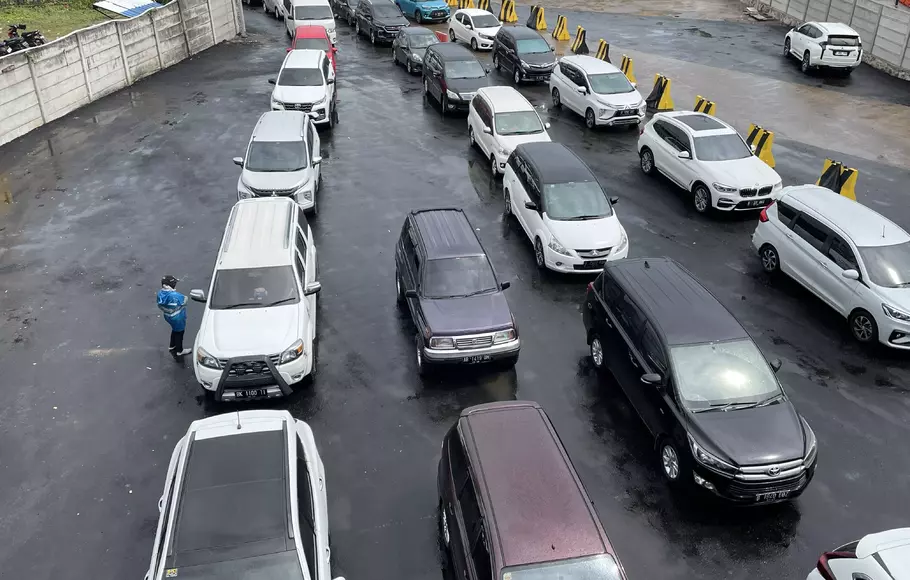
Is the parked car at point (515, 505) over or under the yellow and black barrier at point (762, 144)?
over

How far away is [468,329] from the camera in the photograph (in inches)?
399

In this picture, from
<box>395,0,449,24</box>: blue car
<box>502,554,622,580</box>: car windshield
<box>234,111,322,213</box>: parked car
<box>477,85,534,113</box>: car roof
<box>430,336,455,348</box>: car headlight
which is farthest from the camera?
<box>395,0,449,24</box>: blue car

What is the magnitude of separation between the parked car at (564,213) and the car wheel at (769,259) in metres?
2.70

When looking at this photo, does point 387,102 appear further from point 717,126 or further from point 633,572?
point 633,572

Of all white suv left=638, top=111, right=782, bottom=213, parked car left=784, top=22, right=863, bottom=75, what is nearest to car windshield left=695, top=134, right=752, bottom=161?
white suv left=638, top=111, right=782, bottom=213

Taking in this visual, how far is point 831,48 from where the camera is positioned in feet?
81.5

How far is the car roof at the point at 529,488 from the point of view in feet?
20.0

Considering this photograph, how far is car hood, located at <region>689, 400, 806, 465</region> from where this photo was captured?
311 inches

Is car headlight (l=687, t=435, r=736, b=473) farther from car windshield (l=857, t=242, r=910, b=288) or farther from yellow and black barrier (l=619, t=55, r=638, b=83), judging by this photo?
yellow and black barrier (l=619, t=55, r=638, b=83)

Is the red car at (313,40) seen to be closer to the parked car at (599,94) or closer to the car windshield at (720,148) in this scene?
the parked car at (599,94)

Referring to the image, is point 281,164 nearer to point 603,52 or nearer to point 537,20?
point 603,52

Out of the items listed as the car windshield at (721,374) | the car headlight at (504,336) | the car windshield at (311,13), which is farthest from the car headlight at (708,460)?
the car windshield at (311,13)

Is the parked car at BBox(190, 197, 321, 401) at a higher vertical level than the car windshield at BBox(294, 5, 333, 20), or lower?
lower

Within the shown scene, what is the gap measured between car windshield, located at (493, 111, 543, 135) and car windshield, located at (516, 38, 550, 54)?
8013 millimetres
